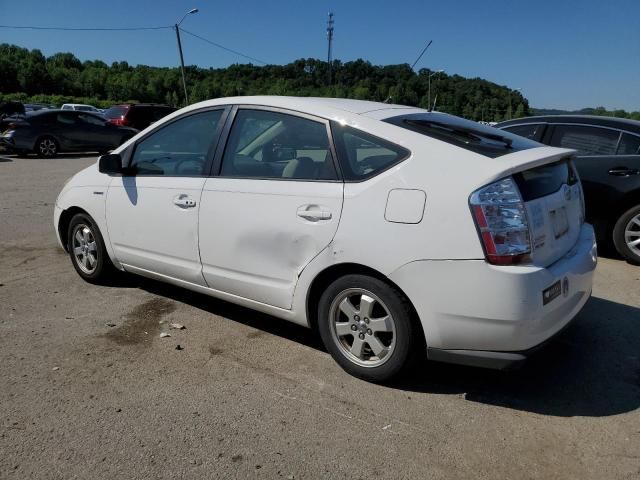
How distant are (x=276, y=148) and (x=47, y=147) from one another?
14880 mm

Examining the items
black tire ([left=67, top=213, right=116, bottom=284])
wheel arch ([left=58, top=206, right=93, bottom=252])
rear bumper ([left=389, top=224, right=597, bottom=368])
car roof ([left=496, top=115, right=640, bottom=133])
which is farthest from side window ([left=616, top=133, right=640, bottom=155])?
wheel arch ([left=58, top=206, right=93, bottom=252])

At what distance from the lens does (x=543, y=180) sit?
3.02m

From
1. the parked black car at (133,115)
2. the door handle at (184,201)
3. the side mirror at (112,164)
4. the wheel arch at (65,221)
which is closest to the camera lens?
the door handle at (184,201)

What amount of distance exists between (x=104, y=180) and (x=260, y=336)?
1925 mm

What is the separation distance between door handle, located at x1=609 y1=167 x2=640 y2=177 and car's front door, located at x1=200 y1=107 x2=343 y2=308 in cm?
401

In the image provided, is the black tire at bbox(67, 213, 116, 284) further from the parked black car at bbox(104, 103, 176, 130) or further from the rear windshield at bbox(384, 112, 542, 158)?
the parked black car at bbox(104, 103, 176, 130)

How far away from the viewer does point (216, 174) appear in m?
3.74

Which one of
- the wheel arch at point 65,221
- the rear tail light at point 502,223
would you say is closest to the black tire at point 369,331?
the rear tail light at point 502,223

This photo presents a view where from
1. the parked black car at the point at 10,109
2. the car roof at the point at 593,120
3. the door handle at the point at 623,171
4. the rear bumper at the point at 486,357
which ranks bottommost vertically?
the rear bumper at the point at 486,357

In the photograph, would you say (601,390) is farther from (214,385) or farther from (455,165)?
(214,385)

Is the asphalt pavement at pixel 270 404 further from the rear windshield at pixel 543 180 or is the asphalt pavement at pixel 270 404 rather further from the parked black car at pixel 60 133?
the parked black car at pixel 60 133

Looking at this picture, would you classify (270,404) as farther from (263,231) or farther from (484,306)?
(484,306)

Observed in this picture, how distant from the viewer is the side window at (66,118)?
53.4 ft

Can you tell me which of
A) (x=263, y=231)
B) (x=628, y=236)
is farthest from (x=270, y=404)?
(x=628, y=236)
